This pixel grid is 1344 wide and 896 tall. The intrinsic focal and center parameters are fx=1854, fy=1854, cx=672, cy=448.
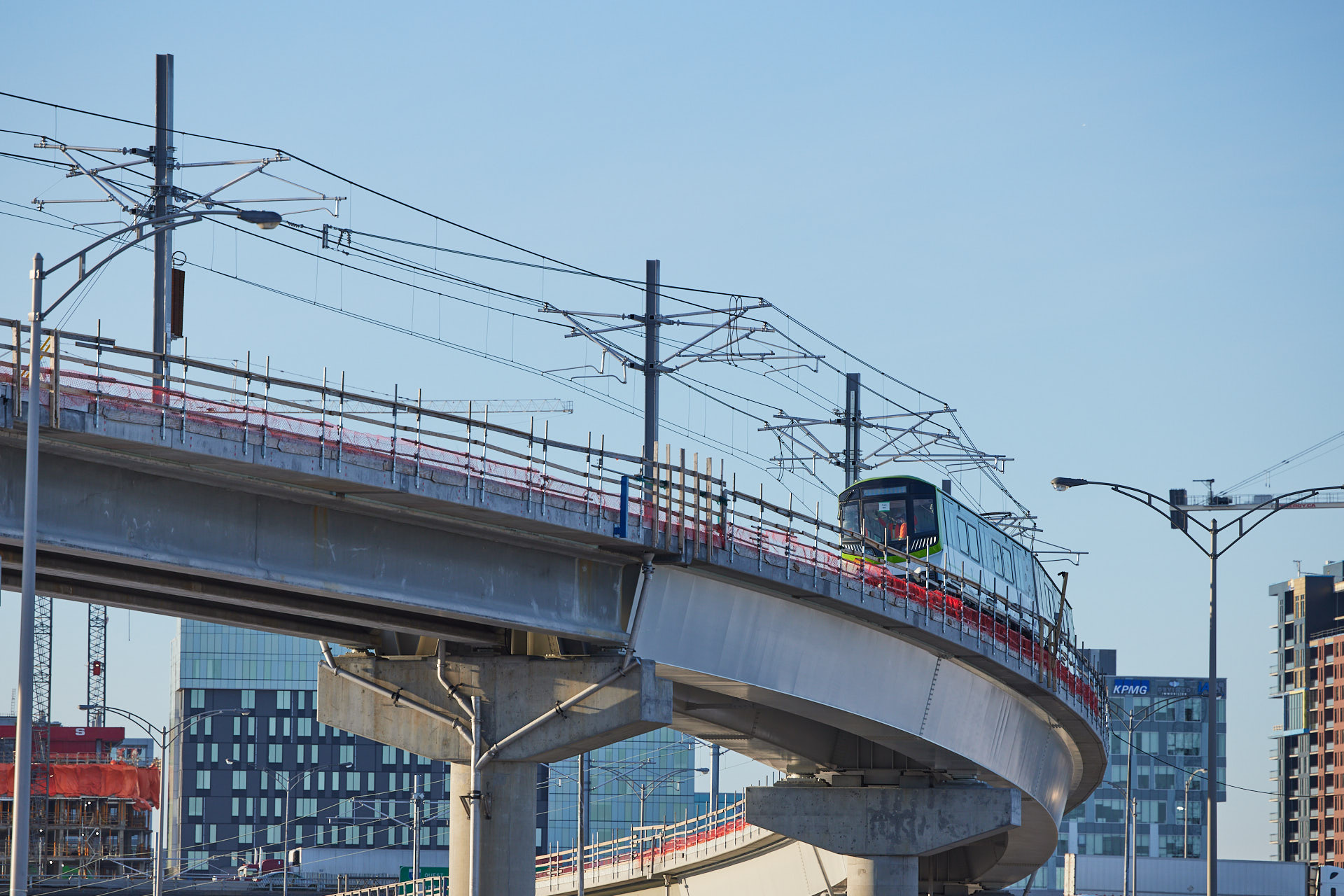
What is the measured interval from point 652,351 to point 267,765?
527 ft

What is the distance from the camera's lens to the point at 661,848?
204ft

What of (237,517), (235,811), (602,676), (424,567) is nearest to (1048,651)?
(602,676)

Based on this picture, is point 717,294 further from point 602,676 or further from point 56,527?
point 56,527

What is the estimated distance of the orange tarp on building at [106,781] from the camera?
14450 cm

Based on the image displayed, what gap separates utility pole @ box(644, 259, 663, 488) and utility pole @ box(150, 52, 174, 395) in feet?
31.5

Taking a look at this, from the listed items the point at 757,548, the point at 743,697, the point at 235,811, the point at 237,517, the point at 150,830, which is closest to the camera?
the point at 237,517

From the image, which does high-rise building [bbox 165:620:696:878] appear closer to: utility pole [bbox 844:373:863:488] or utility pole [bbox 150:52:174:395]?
utility pole [bbox 844:373:863:488]

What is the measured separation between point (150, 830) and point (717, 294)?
133836mm

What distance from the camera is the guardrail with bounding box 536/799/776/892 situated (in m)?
59.1

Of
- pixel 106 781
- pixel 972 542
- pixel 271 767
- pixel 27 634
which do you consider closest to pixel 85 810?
pixel 106 781

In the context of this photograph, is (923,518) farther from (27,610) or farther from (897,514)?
(27,610)

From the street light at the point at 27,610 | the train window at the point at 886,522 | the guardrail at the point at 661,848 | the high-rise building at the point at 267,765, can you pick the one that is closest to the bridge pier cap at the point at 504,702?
the street light at the point at 27,610

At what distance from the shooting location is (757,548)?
31781 mm

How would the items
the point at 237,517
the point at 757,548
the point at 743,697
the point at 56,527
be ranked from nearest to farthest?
the point at 56,527 → the point at 237,517 → the point at 757,548 → the point at 743,697
